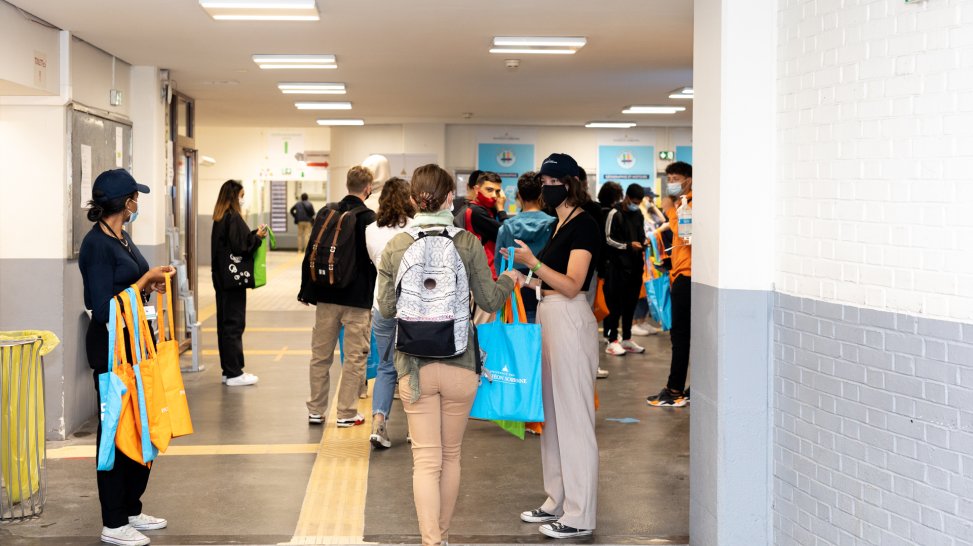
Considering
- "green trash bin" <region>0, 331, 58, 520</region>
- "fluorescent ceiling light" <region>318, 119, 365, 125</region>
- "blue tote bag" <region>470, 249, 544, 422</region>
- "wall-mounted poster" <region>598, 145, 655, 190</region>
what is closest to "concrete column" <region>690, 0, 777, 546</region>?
"blue tote bag" <region>470, 249, 544, 422</region>

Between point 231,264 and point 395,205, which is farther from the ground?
point 395,205

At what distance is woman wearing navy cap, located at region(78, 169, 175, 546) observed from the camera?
15.5ft

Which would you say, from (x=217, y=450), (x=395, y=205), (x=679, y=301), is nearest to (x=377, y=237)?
(x=395, y=205)

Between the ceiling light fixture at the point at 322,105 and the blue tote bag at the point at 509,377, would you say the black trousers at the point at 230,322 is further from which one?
the ceiling light fixture at the point at 322,105

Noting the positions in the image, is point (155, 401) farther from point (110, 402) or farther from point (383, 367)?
point (383, 367)

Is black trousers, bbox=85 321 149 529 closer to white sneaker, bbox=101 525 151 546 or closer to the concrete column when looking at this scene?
white sneaker, bbox=101 525 151 546

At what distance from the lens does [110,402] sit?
15.1 feet

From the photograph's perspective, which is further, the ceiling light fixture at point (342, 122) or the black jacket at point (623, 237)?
the ceiling light fixture at point (342, 122)

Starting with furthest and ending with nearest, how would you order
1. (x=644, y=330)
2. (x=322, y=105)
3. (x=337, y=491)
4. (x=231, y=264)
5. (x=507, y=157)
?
1. (x=507, y=157)
2. (x=322, y=105)
3. (x=644, y=330)
4. (x=231, y=264)
5. (x=337, y=491)

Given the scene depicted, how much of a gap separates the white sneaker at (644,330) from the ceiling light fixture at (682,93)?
115 inches

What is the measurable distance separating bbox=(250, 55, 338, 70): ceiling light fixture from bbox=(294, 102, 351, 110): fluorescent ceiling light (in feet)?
14.1

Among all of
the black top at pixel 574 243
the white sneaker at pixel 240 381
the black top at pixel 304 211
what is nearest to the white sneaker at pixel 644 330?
the white sneaker at pixel 240 381

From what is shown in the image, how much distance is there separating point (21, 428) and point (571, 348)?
9.38 feet

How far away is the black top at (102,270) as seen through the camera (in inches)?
185
